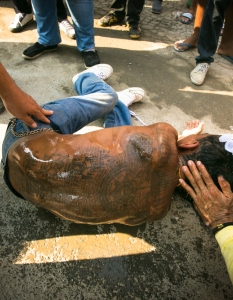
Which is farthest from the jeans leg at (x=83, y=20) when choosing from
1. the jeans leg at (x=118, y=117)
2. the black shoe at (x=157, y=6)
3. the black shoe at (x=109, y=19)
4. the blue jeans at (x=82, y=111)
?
the black shoe at (x=157, y=6)

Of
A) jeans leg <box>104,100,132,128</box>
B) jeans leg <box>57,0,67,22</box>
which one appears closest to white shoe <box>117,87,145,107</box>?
jeans leg <box>104,100,132,128</box>

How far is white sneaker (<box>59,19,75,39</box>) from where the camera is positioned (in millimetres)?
3615

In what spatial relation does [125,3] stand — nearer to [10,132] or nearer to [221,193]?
[10,132]

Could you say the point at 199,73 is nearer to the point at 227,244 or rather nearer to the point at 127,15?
the point at 127,15

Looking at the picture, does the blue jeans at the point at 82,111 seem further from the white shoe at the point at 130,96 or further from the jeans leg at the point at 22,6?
the jeans leg at the point at 22,6

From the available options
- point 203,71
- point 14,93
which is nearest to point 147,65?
point 203,71

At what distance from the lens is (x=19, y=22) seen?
3594 millimetres

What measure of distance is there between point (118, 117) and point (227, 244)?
1497 mm

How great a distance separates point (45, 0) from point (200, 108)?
212 cm

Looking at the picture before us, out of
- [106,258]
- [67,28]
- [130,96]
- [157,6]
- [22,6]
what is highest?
[22,6]

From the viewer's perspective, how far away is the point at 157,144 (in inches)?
52.5

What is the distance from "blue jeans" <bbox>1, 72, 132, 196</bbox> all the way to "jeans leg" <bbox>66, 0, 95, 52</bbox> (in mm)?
857

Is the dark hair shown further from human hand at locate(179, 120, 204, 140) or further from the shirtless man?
human hand at locate(179, 120, 204, 140)

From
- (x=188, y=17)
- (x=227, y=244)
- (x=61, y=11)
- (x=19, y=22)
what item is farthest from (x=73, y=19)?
(x=227, y=244)
